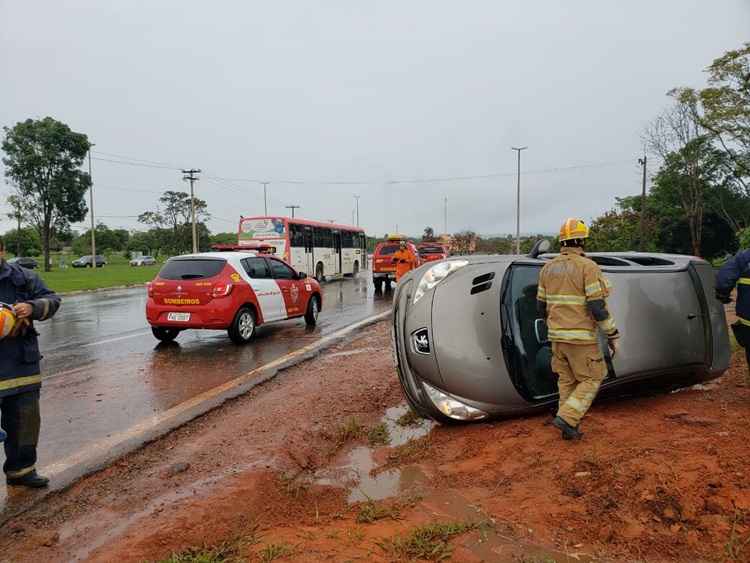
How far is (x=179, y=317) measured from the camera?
27.9 ft

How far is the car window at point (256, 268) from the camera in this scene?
30.5ft

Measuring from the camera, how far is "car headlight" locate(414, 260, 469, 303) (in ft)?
13.3

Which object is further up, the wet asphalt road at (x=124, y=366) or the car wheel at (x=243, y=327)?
the car wheel at (x=243, y=327)

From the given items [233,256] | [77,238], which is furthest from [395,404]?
[77,238]

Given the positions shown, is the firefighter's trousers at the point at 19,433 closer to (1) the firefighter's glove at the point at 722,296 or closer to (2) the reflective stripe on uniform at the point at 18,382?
(2) the reflective stripe on uniform at the point at 18,382

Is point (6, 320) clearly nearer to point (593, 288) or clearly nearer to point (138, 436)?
point (138, 436)

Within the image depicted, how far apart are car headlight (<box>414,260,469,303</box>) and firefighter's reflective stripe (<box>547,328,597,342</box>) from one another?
836mm

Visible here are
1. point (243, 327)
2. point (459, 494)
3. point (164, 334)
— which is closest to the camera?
point (459, 494)

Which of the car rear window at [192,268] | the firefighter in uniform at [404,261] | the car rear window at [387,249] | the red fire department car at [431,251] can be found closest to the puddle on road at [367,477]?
the car rear window at [192,268]

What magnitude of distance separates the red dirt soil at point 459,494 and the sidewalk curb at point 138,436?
11 cm

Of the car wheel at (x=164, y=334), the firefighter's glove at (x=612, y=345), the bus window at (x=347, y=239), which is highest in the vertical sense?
the bus window at (x=347, y=239)

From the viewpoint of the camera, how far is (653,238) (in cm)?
3616

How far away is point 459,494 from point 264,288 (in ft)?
22.3

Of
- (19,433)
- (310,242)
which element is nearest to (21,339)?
(19,433)
